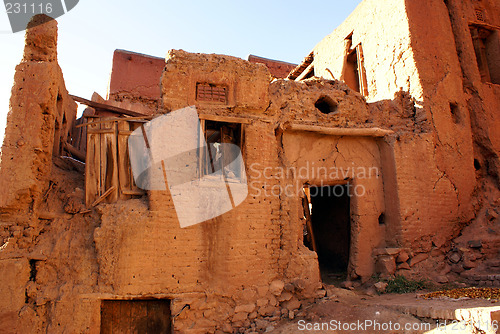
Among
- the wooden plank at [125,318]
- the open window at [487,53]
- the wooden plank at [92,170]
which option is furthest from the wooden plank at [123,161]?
the open window at [487,53]

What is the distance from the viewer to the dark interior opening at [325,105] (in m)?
8.11

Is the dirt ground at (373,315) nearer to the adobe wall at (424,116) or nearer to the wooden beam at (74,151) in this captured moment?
the adobe wall at (424,116)

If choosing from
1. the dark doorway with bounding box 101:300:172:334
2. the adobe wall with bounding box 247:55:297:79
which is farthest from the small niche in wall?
the adobe wall with bounding box 247:55:297:79

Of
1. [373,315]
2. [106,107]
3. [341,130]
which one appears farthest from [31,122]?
[373,315]

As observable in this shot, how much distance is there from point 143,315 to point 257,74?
471 centimetres

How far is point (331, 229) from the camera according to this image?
9.79m

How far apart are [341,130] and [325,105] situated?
0.90 metres

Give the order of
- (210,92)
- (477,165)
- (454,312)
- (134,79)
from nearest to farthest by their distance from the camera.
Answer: (454,312)
(210,92)
(477,165)
(134,79)

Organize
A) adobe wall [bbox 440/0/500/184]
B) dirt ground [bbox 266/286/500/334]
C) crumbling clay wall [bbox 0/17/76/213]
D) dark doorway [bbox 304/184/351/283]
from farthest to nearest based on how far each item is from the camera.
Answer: adobe wall [bbox 440/0/500/184] < dark doorway [bbox 304/184/351/283] < crumbling clay wall [bbox 0/17/76/213] < dirt ground [bbox 266/286/500/334]

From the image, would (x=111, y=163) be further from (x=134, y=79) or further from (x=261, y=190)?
(x=134, y=79)

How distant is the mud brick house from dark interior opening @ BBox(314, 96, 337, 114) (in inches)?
1.5

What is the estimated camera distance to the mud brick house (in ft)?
18.9

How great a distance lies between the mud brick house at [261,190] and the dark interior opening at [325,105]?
39 millimetres

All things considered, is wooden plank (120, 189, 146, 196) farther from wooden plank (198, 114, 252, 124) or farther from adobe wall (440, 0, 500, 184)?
adobe wall (440, 0, 500, 184)
